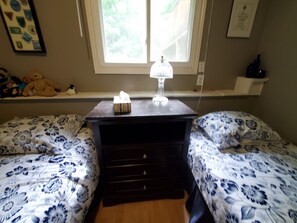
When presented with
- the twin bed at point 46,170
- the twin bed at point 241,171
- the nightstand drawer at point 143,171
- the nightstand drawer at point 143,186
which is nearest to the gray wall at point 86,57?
the twin bed at point 46,170

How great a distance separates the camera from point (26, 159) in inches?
40.6

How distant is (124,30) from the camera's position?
1.45 meters

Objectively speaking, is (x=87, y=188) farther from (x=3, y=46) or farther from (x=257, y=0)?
(x=257, y=0)

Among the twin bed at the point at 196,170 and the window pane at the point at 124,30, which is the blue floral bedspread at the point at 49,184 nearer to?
the twin bed at the point at 196,170

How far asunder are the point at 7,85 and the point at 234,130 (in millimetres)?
2125

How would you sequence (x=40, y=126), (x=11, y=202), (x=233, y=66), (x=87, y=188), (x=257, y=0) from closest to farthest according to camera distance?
(x=11, y=202) < (x=87, y=188) < (x=40, y=126) < (x=257, y=0) < (x=233, y=66)

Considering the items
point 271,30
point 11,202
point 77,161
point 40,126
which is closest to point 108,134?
point 77,161

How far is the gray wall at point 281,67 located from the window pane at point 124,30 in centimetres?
130

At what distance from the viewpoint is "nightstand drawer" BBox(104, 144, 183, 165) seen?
114 cm

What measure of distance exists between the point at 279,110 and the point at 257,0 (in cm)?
112

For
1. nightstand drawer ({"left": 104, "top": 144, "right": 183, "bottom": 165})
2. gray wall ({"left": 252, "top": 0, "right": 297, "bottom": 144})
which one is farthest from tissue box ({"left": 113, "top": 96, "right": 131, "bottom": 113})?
gray wall ({"left": 252, "top": 0, "right": 297, "bottom": 144})

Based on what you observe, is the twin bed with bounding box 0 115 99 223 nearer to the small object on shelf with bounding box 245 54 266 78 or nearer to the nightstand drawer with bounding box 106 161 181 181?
the nightstand drawer with bounding box 106 161 181 181

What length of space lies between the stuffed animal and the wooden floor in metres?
1.20

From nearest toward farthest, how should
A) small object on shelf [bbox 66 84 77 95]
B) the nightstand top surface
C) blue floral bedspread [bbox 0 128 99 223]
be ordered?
1. blue floral bedspread [bbox 0 128 99 223]
2. the nightstand top surface
3. small object on shelf [bbox 66 84 77 95]
